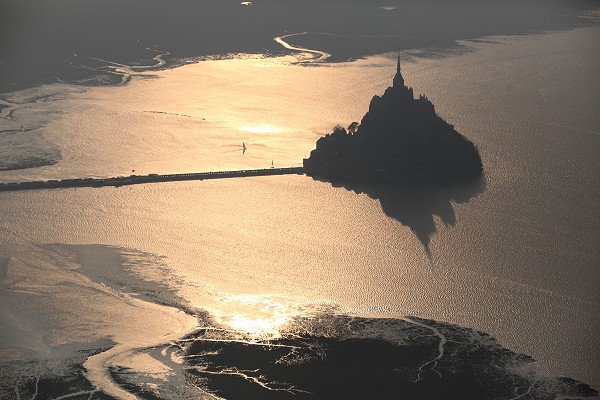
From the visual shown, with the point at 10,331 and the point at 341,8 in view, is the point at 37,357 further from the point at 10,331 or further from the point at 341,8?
the point at 341,8

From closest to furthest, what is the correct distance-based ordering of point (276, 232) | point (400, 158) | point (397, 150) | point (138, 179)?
point (276, 232)
point (400, 158)
point (397, 150)
point (138, 179)

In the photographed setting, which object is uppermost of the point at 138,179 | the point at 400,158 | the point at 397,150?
the point at 397,150

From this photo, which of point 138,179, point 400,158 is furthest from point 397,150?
point 138,179

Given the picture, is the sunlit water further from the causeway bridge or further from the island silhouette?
the island silhouette

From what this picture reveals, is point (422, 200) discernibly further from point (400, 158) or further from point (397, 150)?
point (397, 150)

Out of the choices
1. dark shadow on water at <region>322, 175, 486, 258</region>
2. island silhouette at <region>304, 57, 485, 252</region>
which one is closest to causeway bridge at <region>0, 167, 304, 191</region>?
island silhouette at <region>304, 57, 485, 252</region>

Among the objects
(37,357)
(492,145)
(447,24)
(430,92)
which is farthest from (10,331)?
(447,24)
